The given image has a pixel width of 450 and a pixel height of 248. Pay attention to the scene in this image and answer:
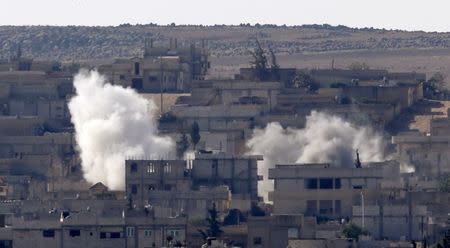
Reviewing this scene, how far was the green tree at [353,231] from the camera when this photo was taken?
322 feet

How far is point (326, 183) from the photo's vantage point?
367 ft

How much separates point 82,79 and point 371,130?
643 inches

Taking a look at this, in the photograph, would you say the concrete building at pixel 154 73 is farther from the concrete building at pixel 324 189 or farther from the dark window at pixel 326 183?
the dark window at pixel 326 183

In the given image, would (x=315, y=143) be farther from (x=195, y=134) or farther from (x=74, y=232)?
(x=74, y=232)

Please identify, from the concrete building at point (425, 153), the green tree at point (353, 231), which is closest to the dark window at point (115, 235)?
the green tree at point (353, 231)

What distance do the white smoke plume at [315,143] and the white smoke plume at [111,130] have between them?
12.1 feet

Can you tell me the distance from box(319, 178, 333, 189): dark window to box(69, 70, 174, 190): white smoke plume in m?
8.57

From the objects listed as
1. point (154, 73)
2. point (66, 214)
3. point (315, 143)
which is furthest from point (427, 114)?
point (66, 214)

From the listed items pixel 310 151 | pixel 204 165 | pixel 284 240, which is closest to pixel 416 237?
pixel 284 240

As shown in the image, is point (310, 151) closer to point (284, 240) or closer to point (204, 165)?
point (204, 165)

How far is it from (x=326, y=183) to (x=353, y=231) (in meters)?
12.9

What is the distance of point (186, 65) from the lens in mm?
145000

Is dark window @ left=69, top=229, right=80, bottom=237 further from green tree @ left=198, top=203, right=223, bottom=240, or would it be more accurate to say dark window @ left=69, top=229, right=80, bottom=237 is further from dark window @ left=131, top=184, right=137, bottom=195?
dark window @ left=131, top=184, right=137, bottom=195

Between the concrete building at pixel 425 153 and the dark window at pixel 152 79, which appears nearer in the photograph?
the concrete building at pixel 425 153
